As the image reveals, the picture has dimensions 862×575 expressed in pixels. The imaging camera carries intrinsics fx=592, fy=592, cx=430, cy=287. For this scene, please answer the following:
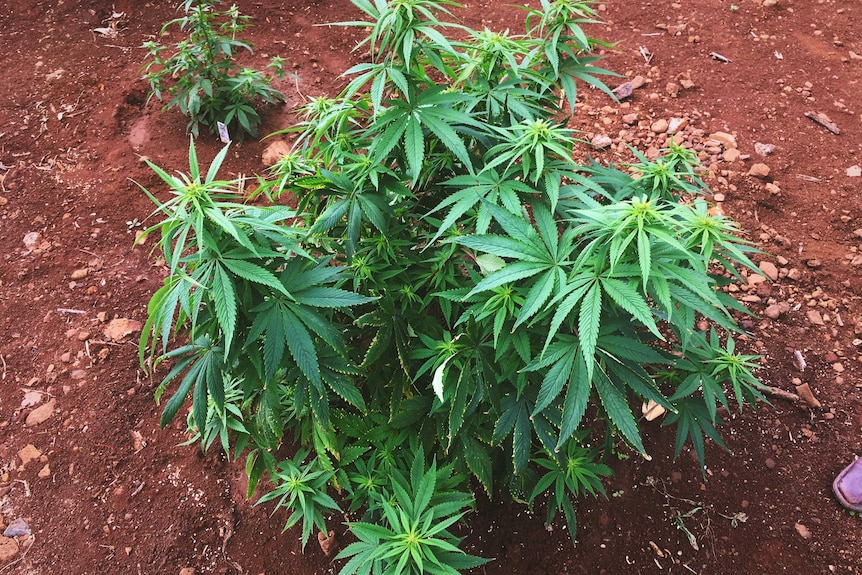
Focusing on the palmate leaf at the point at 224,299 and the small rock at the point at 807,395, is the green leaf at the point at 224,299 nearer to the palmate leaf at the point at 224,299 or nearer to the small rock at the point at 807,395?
the palmate leaf at the point at 224,299

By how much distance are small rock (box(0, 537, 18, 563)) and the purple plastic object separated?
3476 mm

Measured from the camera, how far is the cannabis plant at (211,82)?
3.73m

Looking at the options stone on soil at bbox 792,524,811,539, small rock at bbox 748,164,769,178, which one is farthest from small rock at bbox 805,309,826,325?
stone on soil at bbox 792,524,811,539

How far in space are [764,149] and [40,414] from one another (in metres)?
4.37

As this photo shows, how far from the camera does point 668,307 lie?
1303 mm

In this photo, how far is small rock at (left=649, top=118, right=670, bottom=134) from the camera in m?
3.97

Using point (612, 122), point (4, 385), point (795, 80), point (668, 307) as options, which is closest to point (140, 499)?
point (4, 385)

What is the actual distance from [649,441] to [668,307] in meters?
1.63

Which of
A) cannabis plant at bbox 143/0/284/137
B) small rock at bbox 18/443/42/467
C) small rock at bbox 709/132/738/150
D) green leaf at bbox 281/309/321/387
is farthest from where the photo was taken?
small rock at bbox 709/132/738/150

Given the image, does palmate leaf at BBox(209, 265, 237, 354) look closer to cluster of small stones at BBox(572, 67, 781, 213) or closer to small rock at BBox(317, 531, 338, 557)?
small rock at BBox(317, 531, 338, 557)

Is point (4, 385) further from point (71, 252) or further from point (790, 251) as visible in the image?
point (790, 251)

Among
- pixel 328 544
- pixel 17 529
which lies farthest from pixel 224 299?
pixel 17 529

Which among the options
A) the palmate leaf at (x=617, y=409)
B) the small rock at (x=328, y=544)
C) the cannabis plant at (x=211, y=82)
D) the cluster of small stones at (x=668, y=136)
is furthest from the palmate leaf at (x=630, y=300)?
the cannabis plant at (x=211, y=82)

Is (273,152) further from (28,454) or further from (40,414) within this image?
(28,454)
